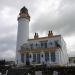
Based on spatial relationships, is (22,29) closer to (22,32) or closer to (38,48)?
(22,32)

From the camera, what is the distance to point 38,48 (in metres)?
42.9

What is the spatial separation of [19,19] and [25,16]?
232 centimetres

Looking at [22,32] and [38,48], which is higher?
[22,32]

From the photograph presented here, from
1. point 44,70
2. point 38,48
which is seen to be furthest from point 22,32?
point 44,70

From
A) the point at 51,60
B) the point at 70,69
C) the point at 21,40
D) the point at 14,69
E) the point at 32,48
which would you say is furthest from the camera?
the point at 21,40

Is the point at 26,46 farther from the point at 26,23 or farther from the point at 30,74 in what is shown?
the point at 30,74

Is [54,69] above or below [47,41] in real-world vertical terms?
below

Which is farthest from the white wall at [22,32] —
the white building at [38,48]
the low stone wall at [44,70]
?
the low stone wall at [44,70]

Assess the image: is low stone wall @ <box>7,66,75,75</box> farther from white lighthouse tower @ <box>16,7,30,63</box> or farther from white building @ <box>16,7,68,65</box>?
white lighthouse tower @ <box>16,7,30,63</box>

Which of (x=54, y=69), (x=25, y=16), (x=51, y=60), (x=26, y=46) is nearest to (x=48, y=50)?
(x=51, y=60)

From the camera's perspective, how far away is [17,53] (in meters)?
46.7

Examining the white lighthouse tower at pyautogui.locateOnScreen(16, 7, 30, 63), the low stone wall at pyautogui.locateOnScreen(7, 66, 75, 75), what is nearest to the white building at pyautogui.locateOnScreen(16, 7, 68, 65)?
the white lighthouse tower at pyautogui.locateOnScreen(16, 7, 30, 63)

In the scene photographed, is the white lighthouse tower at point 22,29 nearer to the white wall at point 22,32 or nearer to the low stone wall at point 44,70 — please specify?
the white wall at point 22,32

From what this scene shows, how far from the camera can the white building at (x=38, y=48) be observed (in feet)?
133
